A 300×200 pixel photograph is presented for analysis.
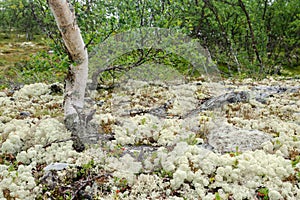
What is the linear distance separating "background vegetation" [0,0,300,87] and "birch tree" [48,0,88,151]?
352 mm

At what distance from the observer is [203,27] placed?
25953mm

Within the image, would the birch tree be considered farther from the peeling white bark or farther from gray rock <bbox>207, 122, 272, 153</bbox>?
gray rock <bbox>207, 122, 272, 153</bbox>

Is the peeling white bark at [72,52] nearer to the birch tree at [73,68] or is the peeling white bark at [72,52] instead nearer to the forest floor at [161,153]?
the birch tree at [73,68]

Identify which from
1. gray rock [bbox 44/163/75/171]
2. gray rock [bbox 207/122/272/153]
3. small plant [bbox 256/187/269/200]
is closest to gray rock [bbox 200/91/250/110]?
gray rock [bbox 207/122/272/153]

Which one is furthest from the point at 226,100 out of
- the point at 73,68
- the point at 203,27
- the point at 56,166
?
the point at 203,27

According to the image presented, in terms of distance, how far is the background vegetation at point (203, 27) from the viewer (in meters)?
7.98

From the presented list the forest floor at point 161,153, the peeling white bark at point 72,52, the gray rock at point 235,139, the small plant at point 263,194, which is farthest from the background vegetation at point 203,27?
the small plant at point 263,194

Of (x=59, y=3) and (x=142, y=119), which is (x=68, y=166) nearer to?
(x=142, y=119)

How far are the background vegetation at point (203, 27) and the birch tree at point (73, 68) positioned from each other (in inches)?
13.9

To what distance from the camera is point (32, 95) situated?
11.1 m

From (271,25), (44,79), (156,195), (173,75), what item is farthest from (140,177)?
(271,25)

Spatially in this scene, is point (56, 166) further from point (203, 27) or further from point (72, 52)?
point (203, 27)

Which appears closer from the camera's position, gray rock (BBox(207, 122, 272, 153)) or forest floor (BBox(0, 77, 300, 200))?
forest floor (BBox(0, 77, 300, 200))

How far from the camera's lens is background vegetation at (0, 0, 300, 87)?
798 cm
